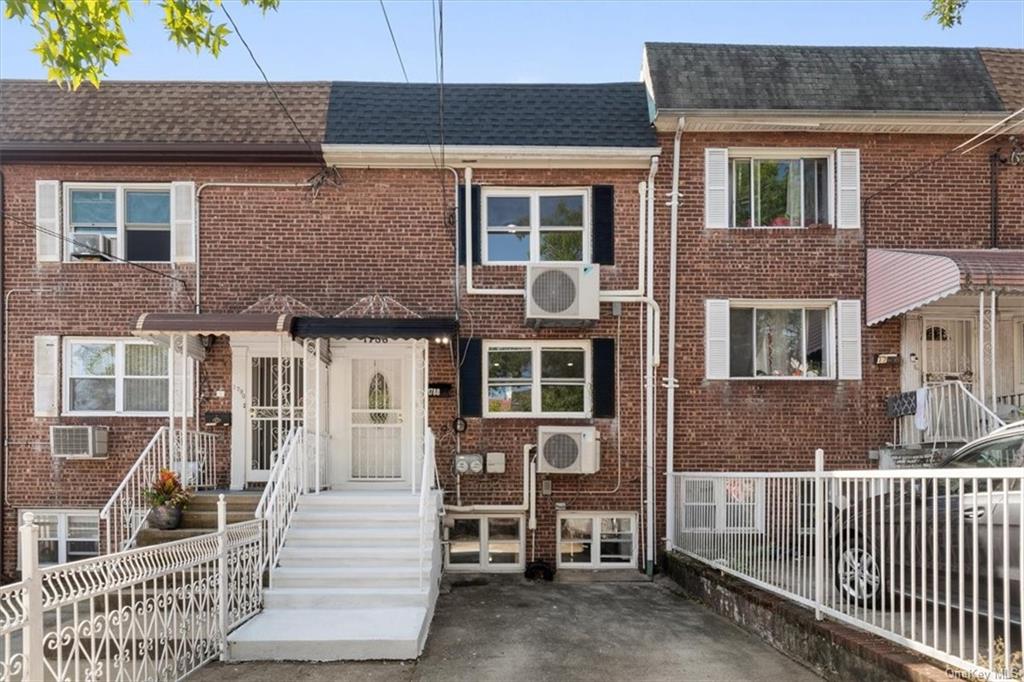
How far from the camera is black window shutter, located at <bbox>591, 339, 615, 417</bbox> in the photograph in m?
10.4

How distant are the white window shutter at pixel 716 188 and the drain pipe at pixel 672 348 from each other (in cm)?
47

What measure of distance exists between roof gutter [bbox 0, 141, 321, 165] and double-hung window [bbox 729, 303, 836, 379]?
684 centimetres

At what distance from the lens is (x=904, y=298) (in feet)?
31.4

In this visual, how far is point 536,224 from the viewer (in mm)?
10703

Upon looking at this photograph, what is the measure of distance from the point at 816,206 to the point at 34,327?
11854 millimetres

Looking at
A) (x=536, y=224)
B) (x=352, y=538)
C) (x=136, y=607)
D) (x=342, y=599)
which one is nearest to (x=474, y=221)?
(x=536, y=224)

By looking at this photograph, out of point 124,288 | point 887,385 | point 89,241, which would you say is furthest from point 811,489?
point 89,241

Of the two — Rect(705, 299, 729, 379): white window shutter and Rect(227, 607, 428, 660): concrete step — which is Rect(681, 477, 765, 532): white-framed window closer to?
Rect(705, 299, 729, 379): white window shutter

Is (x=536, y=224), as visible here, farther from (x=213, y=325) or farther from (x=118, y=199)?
(x=118, y=199)

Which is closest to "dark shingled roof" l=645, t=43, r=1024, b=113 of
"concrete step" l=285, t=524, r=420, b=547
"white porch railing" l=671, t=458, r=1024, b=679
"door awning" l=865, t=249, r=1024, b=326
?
"door awning" l=865, t=249, r=1024, b=326

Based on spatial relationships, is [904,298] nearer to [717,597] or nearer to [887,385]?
[887,385]

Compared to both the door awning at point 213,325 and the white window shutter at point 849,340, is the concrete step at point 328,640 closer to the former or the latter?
the door awning at point 213,325

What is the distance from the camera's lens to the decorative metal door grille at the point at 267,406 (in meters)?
10.4

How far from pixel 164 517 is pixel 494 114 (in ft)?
23.7
